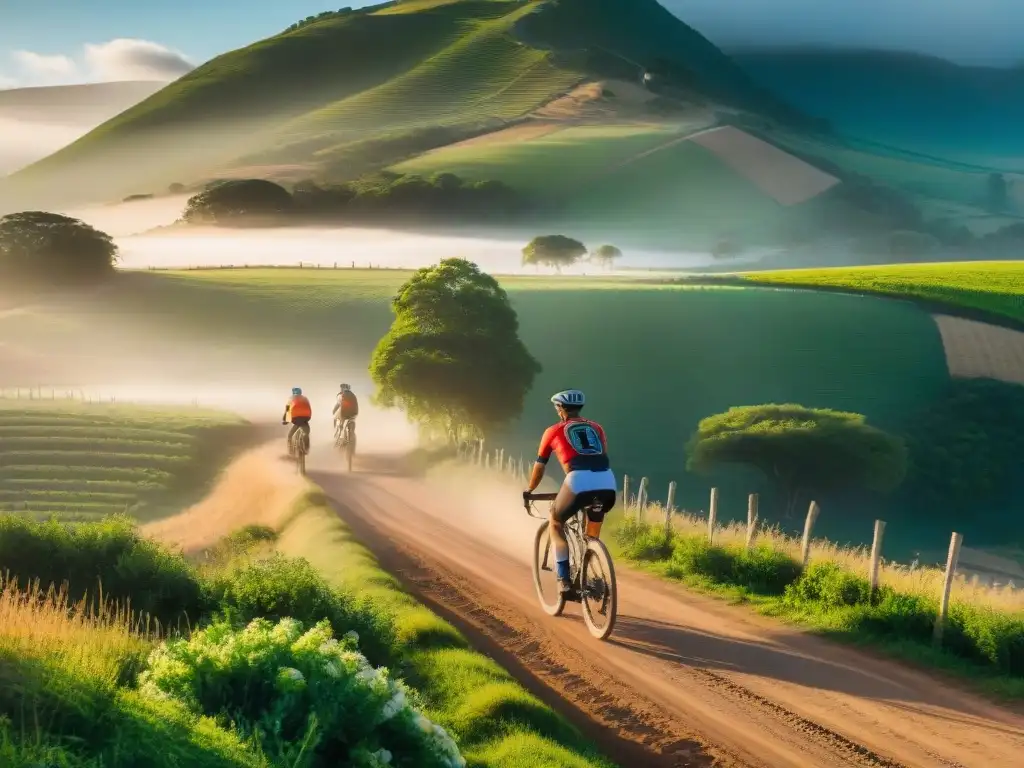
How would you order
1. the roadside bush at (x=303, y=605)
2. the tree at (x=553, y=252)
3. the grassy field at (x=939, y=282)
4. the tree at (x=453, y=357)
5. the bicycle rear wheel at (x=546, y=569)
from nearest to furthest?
1. the roadside bush at (x=303, y=605)
2. the bicycle rear wheel at (x=546, y=569)
3. the tree at (x=453, y=357)
4. the grassy field at (x=939, y=282)
5. the tree at (x=553, y=252)

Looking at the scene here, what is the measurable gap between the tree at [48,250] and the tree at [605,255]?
59.2 meters

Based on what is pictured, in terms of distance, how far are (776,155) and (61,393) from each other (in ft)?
481

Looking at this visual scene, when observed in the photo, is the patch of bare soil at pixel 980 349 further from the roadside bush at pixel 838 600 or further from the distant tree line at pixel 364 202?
the distant tree line at pixel 364 202

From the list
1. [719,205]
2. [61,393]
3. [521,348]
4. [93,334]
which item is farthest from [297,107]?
[521,348]

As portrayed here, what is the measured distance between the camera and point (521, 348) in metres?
46.8

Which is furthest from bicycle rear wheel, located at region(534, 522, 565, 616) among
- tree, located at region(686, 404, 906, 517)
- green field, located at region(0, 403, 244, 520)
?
tree, located at region(686, 404, 906, 517)

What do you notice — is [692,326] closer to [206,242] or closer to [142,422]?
[142,422]

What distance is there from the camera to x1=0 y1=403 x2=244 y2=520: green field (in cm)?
3881

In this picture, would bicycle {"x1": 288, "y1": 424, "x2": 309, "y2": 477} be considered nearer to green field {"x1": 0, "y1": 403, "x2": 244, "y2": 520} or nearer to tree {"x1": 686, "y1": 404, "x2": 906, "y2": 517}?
green field {"x1": 0, "y1": 403, "x2": 244, "y2": 520}

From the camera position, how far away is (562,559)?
537 inches

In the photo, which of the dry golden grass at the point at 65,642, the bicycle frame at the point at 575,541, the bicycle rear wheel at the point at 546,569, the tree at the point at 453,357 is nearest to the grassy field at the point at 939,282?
the tree at the point at 453,357

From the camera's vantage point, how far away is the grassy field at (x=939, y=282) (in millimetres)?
70562

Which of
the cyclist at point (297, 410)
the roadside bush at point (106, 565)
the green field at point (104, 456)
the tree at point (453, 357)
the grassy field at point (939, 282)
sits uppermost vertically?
the grassy field at point (939, 282)

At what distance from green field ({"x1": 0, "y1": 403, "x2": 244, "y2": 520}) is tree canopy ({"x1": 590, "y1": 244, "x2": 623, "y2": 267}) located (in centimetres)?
7369
